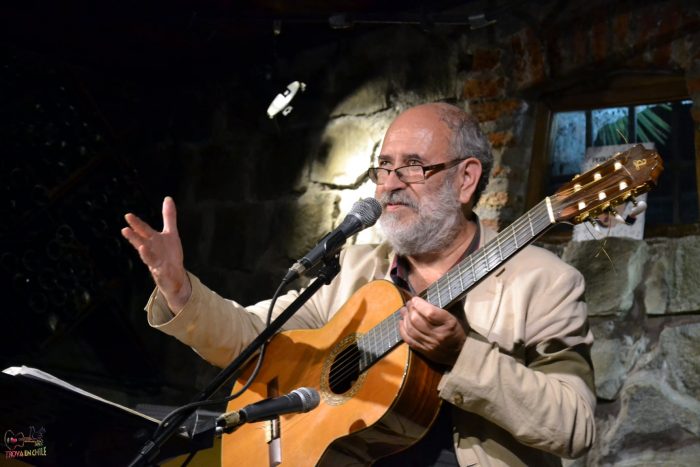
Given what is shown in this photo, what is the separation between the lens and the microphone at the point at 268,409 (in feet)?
6.64

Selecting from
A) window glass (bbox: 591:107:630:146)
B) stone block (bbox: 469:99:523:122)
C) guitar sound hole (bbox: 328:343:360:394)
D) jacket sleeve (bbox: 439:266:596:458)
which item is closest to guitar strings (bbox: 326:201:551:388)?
guitar sound hole (bbox: 328:343:360:394)

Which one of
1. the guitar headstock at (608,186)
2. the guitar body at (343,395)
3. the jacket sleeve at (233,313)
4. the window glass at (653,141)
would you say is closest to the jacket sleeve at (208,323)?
the jacket sleeve at (233,313)

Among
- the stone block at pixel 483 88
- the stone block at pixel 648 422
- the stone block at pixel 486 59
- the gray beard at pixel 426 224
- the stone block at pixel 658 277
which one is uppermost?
the stone block at pixel 486 59

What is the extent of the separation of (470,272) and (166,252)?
79 cm

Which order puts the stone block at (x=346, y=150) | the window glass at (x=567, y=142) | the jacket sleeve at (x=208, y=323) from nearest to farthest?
the jacket sleeve at (x=208, y=323) → the window glass at (x=567, y=142) → the stone block at (x=346, y=150)

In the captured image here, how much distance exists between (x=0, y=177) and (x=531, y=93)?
2.31 meters

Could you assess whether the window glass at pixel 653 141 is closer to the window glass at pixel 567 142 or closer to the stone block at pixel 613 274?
the window glass at pixel 567 142

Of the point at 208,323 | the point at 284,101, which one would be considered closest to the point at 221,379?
the point at 208,323

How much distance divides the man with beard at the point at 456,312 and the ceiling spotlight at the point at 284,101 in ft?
4.81

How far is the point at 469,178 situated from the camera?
2965 millimetres

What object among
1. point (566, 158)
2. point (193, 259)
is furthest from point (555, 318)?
point (193, 259)

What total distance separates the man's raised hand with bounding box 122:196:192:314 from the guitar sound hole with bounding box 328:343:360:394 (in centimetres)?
47

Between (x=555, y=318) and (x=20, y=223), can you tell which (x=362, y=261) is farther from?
(x=20, y=223)

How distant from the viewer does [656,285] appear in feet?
10.5
